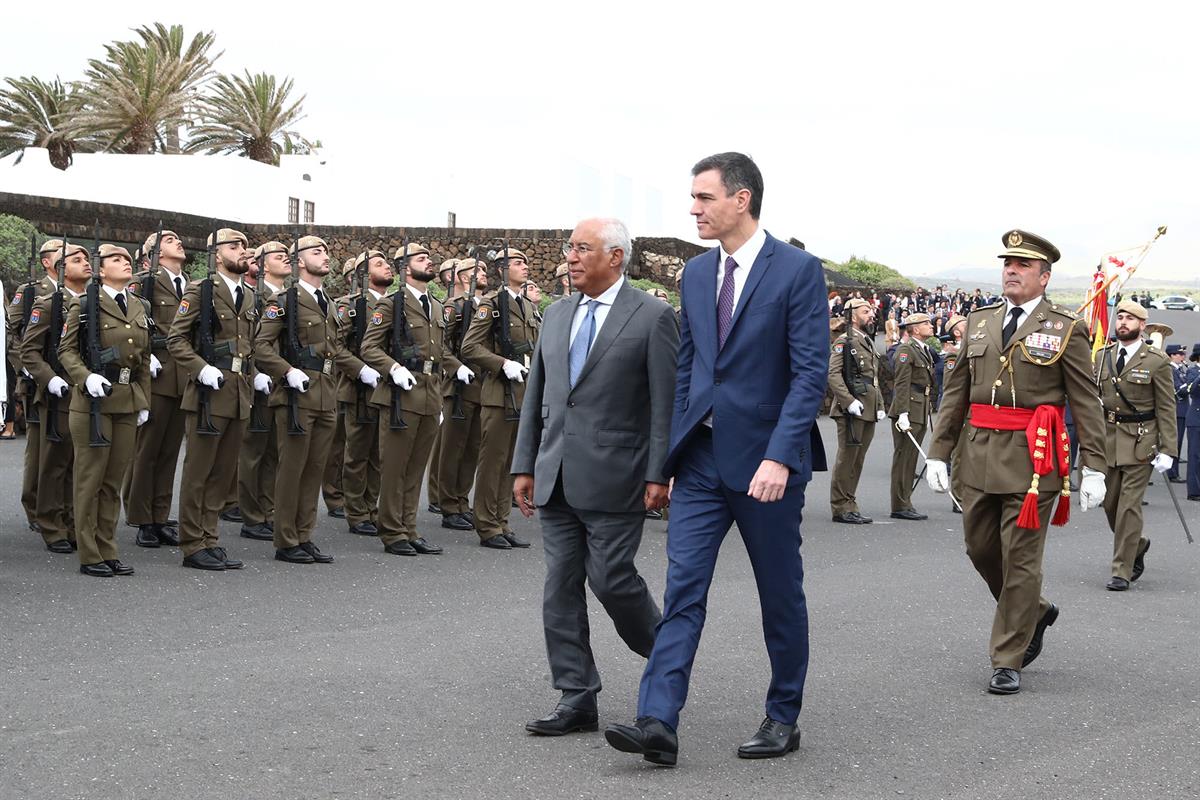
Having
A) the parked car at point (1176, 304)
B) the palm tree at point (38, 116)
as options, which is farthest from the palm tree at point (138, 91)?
the parked car at point (1176, 304)

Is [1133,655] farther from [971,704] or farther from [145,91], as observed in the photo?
[145,91]

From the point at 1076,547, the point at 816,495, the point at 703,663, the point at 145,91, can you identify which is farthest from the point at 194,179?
the point at 703,663

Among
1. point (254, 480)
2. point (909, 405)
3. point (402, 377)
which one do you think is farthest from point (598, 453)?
point (909, 405)

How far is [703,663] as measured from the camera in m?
6.75

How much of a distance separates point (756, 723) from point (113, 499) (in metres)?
4.74

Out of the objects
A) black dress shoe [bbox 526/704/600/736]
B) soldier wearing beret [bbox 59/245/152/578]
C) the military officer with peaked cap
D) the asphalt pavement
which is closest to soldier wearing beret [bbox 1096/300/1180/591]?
the asphalt pavement

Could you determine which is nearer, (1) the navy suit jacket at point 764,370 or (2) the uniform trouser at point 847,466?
(1) the navy suit jacket at point 764,370

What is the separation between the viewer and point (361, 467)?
11.5m

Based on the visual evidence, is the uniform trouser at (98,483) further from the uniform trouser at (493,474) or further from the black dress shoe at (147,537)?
the uniform trouser at (493,474)

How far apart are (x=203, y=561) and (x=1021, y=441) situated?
16.4 ft

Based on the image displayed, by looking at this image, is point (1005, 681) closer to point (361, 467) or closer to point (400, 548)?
point (400, 548)

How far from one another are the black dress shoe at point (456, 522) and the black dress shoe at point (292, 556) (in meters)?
2.14

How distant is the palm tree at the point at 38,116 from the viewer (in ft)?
137

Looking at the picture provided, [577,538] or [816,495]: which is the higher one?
[577,538]
